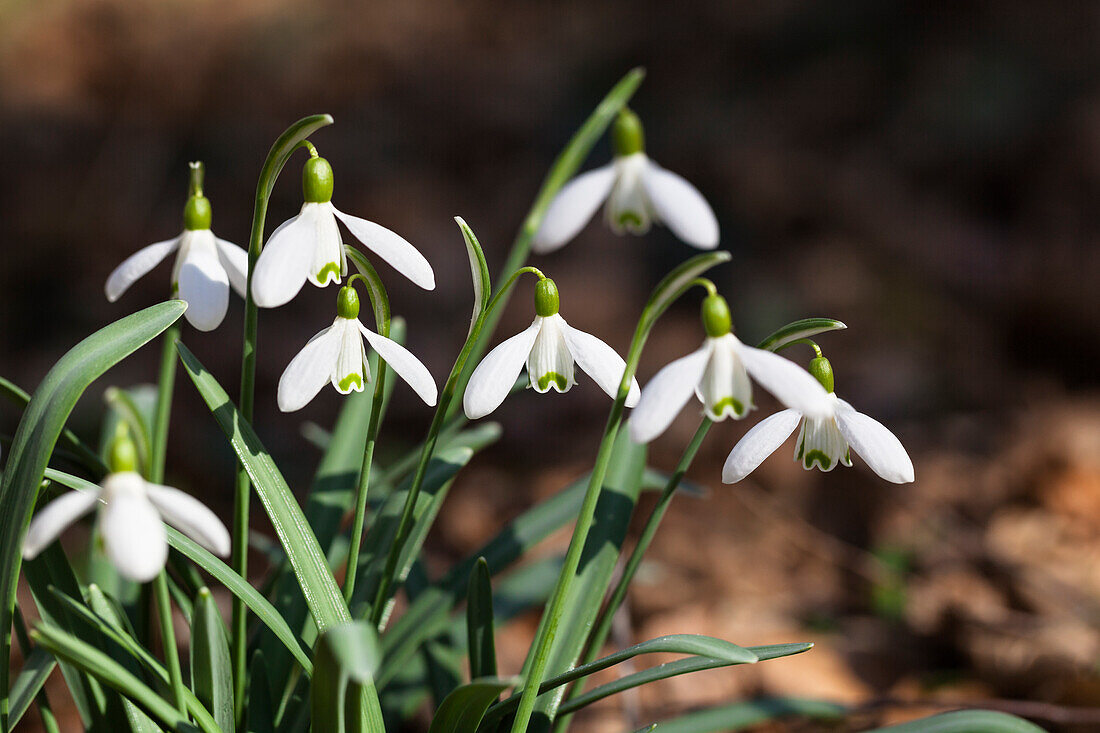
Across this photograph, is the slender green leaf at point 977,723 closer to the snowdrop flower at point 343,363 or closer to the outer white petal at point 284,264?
the snowdrop flower at point 343,363

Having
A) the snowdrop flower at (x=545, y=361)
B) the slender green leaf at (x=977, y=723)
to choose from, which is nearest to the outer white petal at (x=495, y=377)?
the snowdrop flower at (x=545, y=361)

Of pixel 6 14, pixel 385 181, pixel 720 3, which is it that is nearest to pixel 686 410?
pixel 385 181

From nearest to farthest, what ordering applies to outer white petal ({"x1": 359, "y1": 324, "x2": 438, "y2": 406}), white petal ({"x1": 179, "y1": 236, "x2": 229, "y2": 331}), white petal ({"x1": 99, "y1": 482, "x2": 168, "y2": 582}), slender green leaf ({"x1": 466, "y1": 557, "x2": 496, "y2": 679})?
white petal ({"x1": 99, "y1": 482, "x2": 168, "y2": 582}) < outer white petal ({"x1": 359, "y1": 324, "x2": 438, "y2": 406}) < white petal ({"x1": 179, "y1": 236, "x2": 229, "y2": 331}) < slender green leaf ({"x1": 466, "y1": 557, "x2": 496, "y2": 679})

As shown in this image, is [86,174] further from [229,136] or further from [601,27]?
[601,27]

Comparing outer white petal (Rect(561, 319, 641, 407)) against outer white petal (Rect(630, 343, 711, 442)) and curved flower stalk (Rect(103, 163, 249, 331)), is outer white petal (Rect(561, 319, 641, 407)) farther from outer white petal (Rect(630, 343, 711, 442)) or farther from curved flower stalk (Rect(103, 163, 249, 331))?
curved flower stalk (Rect(103, 163, 249, 331))

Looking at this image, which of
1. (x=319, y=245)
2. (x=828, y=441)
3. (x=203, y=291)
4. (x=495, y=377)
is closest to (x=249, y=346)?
(x=203, y=291)

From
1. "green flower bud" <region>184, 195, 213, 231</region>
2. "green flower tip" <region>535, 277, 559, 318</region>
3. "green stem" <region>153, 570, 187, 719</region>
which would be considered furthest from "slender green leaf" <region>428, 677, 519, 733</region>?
"green flower bud" <region>184, 195, 213, 231</region>
